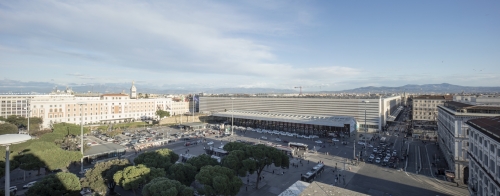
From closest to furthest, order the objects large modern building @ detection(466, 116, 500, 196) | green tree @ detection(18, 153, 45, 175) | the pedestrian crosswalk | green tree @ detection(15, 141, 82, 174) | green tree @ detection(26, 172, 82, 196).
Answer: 1. large modern building @ detection(466, 116, 500, 196)
2. green tree @ detection(26, 172, 82, 196)
3. the pedestrian crosswalk
4. green tree @ detection(18, 153, 45, 175)
5. green tree @ detection(15, 141, 82, 174)

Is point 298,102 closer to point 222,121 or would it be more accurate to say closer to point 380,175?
point 222,121

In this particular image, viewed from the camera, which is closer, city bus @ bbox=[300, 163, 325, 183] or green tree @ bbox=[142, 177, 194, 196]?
green tree @ bbox=[142, 177, 194, 196]

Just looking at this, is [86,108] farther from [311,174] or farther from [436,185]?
[436,185]

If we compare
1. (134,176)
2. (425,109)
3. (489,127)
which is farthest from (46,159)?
(425,109)

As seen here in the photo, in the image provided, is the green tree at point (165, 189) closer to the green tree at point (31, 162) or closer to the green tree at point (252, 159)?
the green tree at point (252, 159)

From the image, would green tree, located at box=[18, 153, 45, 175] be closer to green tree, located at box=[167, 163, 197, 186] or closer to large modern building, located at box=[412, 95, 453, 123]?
green tree, located at box=[167, 163, 197, 186]

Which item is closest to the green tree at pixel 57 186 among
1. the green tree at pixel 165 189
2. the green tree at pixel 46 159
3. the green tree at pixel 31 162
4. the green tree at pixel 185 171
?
the green tree at pixel 165 189

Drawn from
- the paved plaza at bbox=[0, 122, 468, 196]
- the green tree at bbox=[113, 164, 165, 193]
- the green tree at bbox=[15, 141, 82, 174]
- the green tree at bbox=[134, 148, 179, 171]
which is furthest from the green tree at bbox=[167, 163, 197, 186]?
the green tree at bbox=[15, 141, 82, 174]
